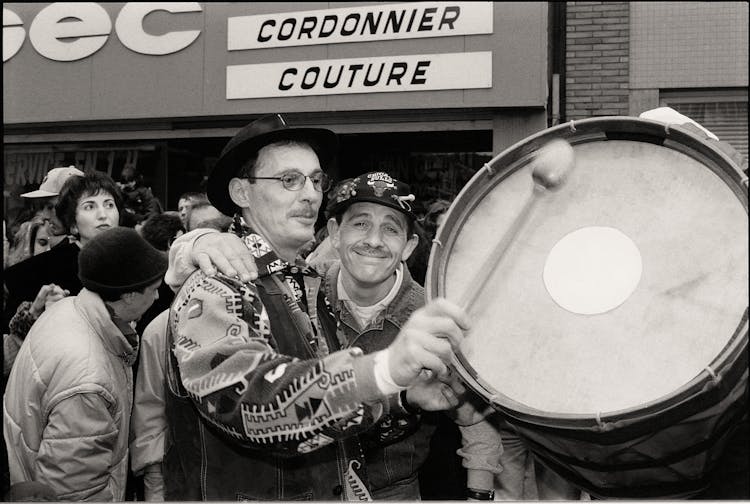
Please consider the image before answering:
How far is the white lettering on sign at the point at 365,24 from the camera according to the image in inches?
205

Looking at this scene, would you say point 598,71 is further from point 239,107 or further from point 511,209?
point 511,209

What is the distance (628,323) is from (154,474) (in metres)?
1.62

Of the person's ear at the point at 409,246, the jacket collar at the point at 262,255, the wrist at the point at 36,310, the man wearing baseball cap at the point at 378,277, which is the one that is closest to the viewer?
the jacket collar at the point at 262,255

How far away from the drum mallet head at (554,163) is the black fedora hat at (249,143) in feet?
1.87

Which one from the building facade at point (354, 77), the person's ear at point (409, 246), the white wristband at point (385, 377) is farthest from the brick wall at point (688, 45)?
the white wristband at point (385, 377)

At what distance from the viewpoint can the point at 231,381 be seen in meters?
1.48

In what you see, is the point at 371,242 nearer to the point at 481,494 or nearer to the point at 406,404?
the point at 406,404

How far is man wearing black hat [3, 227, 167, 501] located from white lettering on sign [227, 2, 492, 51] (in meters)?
3.24

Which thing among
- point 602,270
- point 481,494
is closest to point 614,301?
point 602,270

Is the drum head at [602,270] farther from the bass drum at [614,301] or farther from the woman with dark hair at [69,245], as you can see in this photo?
the woman with dark hair at [69,245]

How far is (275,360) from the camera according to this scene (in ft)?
4.91

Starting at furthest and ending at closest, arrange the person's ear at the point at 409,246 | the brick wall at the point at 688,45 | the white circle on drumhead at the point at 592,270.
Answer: the brick wall at the point at 688,45 → the person's ear at the point at 409,246 → the white circle on drumhead at the point at 592,270

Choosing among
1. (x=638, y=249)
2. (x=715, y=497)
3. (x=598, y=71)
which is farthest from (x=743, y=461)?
(x=598, y=71)

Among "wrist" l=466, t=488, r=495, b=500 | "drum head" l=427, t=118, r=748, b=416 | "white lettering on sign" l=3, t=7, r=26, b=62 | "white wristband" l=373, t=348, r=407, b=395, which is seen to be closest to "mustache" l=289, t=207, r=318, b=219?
"drum head" l=427, t=118, r=748, b=416
